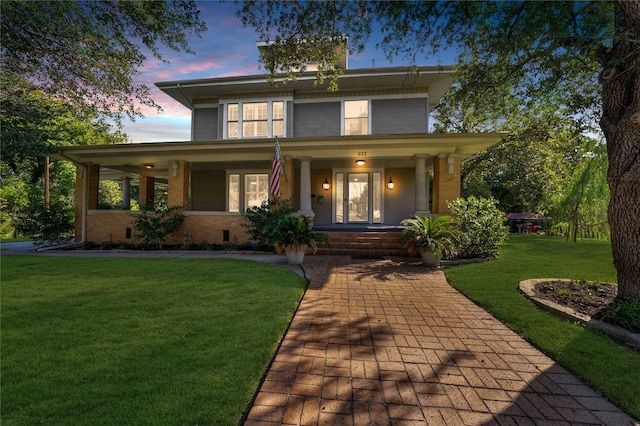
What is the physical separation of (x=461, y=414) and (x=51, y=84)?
844 centimetres

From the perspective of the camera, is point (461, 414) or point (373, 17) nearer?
point (461, 414)

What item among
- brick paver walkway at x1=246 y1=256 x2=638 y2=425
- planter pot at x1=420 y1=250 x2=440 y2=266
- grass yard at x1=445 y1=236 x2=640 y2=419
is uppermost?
planter pot at x1=420 y1=250 x2=440 y2=266

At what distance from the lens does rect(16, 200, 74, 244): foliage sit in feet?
32.9

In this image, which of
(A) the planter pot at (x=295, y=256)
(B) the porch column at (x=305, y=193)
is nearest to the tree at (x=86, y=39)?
(A) the planter pot at (x=295, y=256)

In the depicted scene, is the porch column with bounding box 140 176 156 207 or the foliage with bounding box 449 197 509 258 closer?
the foliage with bounding box 449 197 509 258

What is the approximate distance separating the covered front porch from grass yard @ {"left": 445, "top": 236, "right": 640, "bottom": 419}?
3.45 m

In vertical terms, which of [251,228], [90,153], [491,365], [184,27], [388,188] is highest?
[184,27]

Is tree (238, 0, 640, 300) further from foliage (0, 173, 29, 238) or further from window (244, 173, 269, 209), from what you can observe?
foliage (0, 173, 29, 238)

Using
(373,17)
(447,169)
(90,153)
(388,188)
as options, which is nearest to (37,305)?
(373,17)

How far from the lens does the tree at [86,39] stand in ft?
15.4

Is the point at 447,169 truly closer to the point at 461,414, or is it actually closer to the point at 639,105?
the point at 639,105

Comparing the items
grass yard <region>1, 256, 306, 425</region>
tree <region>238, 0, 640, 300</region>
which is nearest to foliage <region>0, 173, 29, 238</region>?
grass yard <region>1, 256, 306, 425</region>

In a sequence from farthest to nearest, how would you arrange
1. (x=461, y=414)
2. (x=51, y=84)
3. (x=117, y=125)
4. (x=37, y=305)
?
(x=117, y=125) → (x=51, y=84) → (x=37, y=305) → (x=461, y=414)

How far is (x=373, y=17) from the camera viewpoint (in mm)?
5070
